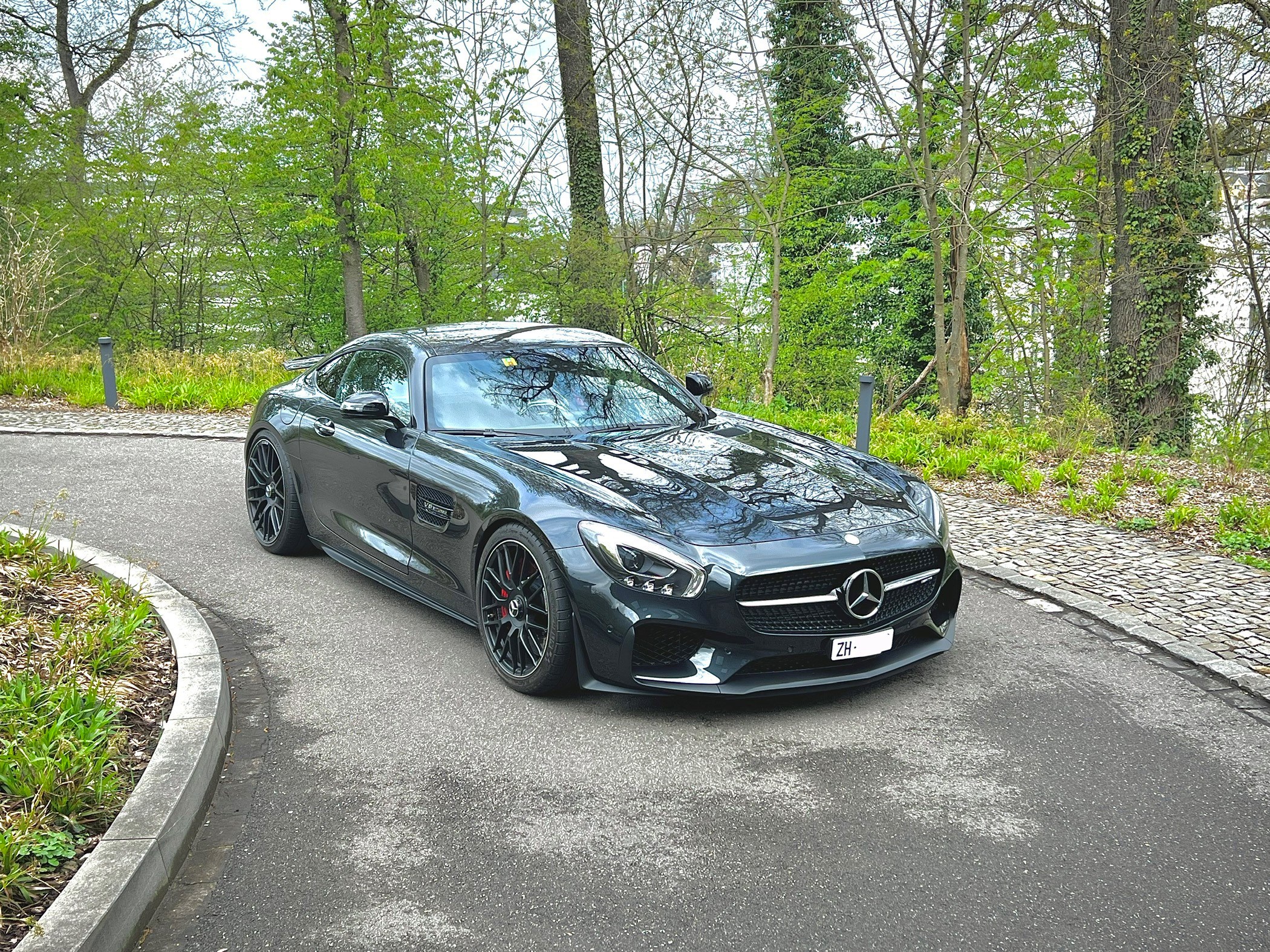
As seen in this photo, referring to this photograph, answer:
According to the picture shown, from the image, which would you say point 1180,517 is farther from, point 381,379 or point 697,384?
point 381,379

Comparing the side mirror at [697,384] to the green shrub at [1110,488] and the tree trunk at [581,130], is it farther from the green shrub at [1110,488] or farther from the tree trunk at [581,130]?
the tree trunk at [581,130]

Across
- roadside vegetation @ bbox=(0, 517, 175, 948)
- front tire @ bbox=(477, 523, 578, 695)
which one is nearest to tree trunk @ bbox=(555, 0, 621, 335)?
roadside vegetation @ bbox=(0, 517, 175, 948)

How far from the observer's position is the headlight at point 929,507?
5039 millimetres

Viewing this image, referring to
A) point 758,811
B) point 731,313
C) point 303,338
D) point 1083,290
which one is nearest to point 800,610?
point 758,811

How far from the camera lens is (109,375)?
540 inches

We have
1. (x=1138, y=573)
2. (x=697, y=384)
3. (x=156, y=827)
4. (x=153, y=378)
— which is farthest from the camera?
(x=153, y=378)

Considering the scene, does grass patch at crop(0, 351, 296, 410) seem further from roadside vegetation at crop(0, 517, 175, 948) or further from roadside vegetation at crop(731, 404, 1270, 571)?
roadside vegetation at crop(0, 517, 175, 948)

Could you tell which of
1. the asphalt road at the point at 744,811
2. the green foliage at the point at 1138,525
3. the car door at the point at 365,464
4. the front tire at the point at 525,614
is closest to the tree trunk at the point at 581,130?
the green foliage at the point at 1138,525

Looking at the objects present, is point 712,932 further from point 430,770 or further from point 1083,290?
point 1083,290

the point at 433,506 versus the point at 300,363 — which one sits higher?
the point at 300,363

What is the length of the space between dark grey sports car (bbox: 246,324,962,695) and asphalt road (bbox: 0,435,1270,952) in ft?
0.93

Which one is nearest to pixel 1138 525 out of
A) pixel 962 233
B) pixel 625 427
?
pixel 625 427

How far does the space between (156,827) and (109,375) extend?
11.8 meters

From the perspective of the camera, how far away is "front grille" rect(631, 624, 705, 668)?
4.25 meters
